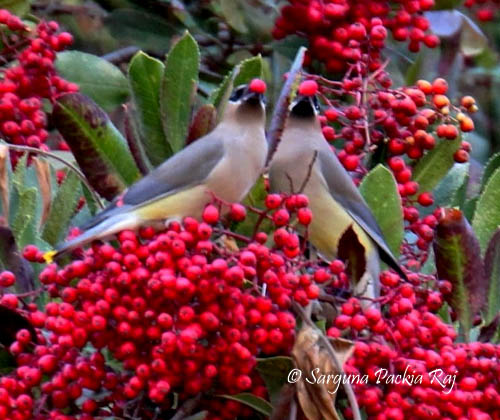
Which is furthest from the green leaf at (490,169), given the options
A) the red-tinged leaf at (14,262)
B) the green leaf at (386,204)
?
the red-tinged leaf at (14,262)

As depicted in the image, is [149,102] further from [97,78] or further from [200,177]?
[97,78]

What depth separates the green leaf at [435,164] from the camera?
284 centimetres

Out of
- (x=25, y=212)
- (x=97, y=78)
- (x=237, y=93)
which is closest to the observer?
(x=25, y=212)

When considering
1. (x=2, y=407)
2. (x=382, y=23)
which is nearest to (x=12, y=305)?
(x=2, y=407)

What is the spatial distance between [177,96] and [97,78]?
86 centimetres

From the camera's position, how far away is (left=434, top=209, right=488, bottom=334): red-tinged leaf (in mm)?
2451

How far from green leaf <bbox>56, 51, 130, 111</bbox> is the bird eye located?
58cm

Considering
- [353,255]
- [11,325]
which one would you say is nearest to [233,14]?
[353,255]

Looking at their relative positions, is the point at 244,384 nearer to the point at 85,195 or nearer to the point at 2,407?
the point at 2,407

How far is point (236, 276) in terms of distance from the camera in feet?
6.94

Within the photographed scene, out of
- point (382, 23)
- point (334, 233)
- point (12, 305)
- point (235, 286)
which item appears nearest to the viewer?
point (235, 286)

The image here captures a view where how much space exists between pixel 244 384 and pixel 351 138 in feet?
2.55

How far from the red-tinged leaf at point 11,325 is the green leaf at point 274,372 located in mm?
427

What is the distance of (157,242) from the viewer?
218 cm
